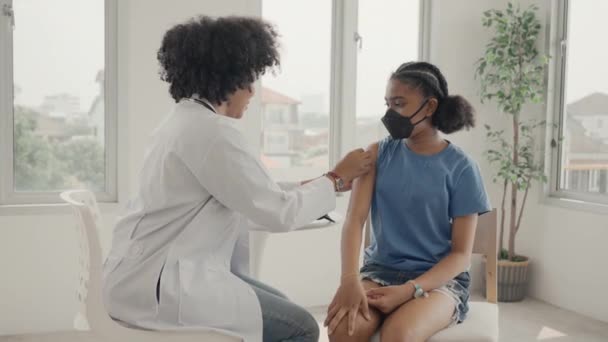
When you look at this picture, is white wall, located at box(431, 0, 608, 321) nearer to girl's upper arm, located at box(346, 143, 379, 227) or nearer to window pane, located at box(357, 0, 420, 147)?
window pane, located at box(357, 0, 420, 147)

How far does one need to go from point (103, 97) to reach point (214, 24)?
1.82m

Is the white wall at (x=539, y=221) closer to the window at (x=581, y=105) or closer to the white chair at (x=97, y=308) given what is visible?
the window at (x=581, y=105)

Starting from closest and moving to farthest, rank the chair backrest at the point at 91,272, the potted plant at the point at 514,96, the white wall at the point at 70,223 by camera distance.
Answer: the chair backrest at the point at 91,272
the white wall at the point at 70,223
the potted plant at the point at 514,96

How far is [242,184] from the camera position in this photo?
1551 mm

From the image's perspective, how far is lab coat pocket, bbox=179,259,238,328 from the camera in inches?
60.8

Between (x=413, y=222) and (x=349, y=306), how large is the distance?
322 mm

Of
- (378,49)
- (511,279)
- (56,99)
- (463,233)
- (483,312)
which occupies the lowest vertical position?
(511,279)

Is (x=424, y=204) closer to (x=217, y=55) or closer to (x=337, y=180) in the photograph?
(x=337, y=180)

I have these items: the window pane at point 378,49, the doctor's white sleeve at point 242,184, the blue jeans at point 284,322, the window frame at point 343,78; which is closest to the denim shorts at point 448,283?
the blue jeans at point 284,322

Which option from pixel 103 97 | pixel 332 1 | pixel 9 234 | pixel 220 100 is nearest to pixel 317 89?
pixel 332 1

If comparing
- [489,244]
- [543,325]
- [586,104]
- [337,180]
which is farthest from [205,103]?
[586,104]

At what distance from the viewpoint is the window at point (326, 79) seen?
12.0 feet

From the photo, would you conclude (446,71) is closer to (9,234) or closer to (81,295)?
(9,234)

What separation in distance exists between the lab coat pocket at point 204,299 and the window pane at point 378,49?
236 cm
